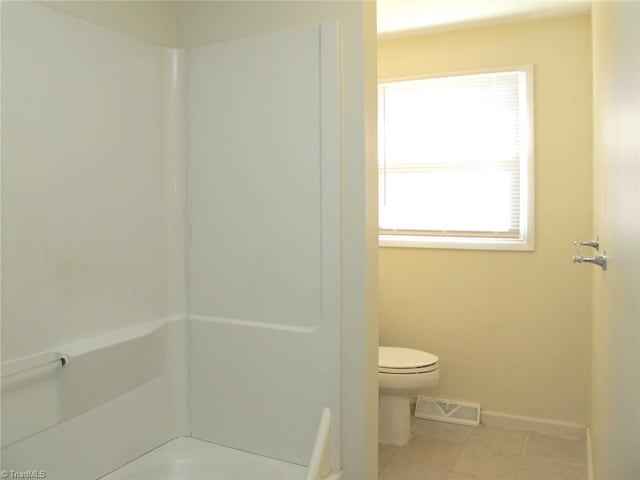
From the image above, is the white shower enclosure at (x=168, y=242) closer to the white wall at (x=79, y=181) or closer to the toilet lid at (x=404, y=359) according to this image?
the white wall at (x=79, y=181)

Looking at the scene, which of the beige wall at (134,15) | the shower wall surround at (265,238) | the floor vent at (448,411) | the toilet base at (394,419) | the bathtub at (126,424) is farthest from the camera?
the floor vent at (448,411)

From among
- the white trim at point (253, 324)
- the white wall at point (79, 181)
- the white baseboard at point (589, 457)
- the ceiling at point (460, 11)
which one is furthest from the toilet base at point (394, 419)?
the ceiling at point (460, 11)

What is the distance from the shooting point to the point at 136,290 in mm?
1954

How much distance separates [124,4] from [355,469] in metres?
1.88

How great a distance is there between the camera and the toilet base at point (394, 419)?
2932mm

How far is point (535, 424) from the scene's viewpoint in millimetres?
3057

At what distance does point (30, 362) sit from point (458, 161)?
2.50m

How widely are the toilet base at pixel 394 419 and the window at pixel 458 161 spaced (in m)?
0.96

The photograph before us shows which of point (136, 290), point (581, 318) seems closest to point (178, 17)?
point (136, 290)

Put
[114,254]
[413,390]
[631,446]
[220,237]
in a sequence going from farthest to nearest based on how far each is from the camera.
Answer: [413,390]
[220,237]
[114,254]
[631,446]

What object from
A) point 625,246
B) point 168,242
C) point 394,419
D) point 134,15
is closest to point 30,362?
point 168,242

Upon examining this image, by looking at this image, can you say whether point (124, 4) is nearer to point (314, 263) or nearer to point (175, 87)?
point (175, 87)

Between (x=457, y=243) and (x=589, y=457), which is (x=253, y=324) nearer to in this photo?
(x=457, y=243)

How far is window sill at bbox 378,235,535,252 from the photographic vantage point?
306 centimetres
